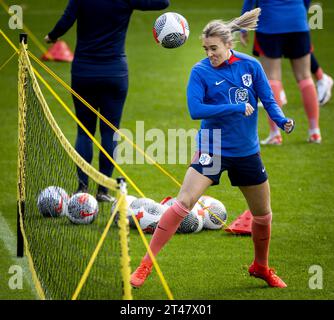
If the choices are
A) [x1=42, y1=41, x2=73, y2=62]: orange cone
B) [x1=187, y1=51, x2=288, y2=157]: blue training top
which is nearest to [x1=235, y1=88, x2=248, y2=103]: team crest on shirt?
[x1=187, y1=51, x2=288, y2=157]: blue training top

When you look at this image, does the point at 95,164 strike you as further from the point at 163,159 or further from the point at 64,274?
the point at 64,274

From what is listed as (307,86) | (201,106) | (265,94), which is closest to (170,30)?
(265,94)

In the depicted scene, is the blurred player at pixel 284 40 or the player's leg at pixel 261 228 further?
the blurred player at pixel 284 40

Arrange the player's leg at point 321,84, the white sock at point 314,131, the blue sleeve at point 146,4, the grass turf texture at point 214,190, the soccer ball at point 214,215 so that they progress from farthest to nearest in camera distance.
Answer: the player's leg at point 321,84 → the white sock at point 314,131 → the blue sleeve at point 146,4 → the soccer ball at point 214,215 → the grass turf texture at point 214,190

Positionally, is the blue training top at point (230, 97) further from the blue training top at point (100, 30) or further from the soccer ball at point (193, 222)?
the blue training top at point (100, 30)

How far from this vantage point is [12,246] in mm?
8688

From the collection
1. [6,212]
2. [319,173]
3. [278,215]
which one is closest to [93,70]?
[6,212]

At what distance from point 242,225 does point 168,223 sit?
1826 millimetres

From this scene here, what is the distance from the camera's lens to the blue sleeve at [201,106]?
6.98 metres

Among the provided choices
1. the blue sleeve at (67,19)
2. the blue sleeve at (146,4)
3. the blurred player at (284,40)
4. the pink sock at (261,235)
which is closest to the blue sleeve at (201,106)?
the pink sock at (261,235)

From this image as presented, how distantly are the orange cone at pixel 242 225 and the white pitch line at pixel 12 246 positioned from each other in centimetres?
210

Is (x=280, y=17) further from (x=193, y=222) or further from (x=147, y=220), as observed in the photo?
(x=147, y=220)

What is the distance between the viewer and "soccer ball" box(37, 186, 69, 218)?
8984mm

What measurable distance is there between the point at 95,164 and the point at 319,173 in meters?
2.83
